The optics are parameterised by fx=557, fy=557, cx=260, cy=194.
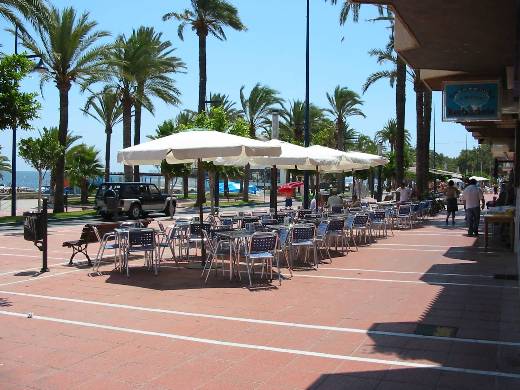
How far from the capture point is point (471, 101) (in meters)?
11.0

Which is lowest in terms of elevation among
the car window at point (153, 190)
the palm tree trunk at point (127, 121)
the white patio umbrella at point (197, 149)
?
the car window at point (153, 190)

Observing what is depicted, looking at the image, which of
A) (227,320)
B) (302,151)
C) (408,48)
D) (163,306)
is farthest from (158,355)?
(302,151)

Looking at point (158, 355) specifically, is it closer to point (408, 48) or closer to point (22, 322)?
point (22, 322)

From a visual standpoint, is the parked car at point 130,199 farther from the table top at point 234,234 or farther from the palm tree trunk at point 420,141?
the table top at point 234,234

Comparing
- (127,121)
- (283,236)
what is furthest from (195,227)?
(127,121)

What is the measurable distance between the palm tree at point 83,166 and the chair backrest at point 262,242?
3354 centimetres

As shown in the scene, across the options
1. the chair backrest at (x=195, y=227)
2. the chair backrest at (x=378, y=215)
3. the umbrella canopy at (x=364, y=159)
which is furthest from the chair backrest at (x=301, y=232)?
the umbrella canopy at (x=364, y=159)

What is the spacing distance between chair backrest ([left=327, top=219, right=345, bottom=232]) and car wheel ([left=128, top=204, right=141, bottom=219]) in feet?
54.7

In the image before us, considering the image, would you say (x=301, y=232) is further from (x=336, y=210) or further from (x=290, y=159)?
(x=336, y=210)

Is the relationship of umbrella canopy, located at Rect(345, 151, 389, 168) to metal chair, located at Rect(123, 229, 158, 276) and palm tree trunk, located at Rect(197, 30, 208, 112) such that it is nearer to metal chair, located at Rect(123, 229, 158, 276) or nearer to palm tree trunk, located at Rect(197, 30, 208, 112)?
metal chair, located at Rect(123, 229, 158, 276)

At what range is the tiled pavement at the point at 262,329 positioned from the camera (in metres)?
5.00

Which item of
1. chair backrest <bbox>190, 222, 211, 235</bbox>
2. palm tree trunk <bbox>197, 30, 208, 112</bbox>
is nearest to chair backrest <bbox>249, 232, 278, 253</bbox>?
chair backrest <bbox>190, 222, 211, 235</bbox>

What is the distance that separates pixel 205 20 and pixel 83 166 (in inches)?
586

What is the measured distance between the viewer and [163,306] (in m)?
7.84
